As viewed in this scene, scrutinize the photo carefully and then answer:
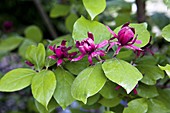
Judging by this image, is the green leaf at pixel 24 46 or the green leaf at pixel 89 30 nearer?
the green leaf at pixel 89 30

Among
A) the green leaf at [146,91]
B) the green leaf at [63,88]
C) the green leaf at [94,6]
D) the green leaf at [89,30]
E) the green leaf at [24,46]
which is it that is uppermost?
the green leaf at [94,6]

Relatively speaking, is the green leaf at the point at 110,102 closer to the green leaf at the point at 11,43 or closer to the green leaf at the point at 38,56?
the green leaf at the point at 38,56

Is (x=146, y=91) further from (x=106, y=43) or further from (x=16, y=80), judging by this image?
(x=16, y=80)

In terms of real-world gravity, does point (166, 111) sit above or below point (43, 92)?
below

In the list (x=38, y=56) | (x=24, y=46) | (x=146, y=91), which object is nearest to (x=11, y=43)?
(x=24, y=46)

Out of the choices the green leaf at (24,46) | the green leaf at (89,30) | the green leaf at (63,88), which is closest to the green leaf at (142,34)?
the green leaf at (89,30)

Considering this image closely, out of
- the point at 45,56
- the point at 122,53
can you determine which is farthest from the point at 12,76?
the point at 122,53

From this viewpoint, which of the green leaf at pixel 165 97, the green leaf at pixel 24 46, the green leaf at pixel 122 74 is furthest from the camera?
the green leaf at pixel 24 46

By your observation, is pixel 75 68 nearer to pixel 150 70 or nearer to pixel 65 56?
pixel 65 56
